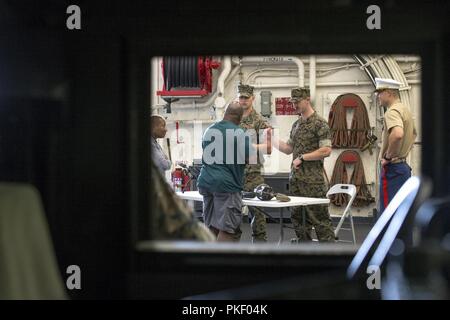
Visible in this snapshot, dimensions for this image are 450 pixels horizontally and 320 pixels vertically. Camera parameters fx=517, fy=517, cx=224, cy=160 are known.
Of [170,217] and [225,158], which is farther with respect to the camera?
[225,158]

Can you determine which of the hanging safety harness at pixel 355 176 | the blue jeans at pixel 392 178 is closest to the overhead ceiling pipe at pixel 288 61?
the hanging safety harness at pixel 355 176

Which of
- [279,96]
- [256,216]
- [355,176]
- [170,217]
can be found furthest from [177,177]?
[170,217]

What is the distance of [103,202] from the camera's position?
66.1 inches

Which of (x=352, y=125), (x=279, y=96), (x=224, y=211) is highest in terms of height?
(x=279, y=96)

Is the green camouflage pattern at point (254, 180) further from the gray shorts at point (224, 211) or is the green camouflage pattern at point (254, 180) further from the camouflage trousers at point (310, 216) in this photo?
the gray shorts at point (224, 211)

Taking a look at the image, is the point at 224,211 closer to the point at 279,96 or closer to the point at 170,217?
the point at 170,217

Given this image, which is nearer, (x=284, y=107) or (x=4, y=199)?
(x=4, y=199)

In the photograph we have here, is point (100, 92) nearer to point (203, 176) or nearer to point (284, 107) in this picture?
point (203, 176)

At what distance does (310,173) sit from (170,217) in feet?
5.10

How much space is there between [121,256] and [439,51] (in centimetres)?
120

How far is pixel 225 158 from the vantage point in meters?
2.56

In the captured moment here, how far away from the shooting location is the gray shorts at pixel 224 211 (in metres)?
2.57
